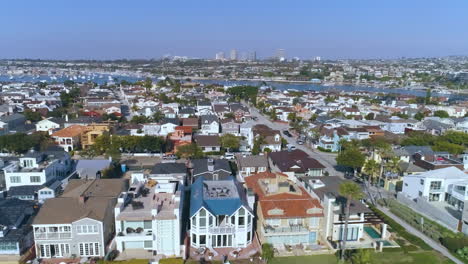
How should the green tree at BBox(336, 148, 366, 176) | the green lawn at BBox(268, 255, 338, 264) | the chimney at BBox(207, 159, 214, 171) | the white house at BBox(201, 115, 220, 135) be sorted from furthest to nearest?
the white house at BBox(201, 115, 220, 135)
the green tree at BBox(336, 148, 366, 176)
the chimney at BBox(207, 159, 214, 171)
the green lawn at BBox(268, 255, 338, 264)

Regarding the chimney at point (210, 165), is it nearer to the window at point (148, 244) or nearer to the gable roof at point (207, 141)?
the window at point (148, 244)

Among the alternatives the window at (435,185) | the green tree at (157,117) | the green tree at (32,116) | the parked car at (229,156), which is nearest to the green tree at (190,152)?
the parked car at (229,156)

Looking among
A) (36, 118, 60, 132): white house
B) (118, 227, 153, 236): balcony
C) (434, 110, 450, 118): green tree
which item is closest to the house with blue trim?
(118, 227, 153, 236): balcony

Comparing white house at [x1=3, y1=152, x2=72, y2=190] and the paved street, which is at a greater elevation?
white house at [x1=3, y1=152, x2=72, y2=190]

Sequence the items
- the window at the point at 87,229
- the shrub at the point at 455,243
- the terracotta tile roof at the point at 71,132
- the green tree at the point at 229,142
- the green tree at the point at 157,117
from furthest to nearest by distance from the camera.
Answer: the green tree at the point at 157,117 → the terracotta tile roof at the point at 71,132 → the green tree at the point at 229,142 → the shrub at the point at 455,243 → the window at the point at 87,229

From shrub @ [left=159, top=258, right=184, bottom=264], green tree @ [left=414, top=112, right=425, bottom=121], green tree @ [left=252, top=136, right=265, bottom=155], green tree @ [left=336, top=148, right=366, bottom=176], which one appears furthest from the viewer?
green tree @ [left=414, top=112, right=425, bottom=121]

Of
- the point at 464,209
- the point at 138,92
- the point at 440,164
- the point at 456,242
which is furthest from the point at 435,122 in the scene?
the point at 138,92

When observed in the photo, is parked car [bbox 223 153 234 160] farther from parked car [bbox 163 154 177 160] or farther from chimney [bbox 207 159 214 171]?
chimney [bbox 207 159 214 171]
